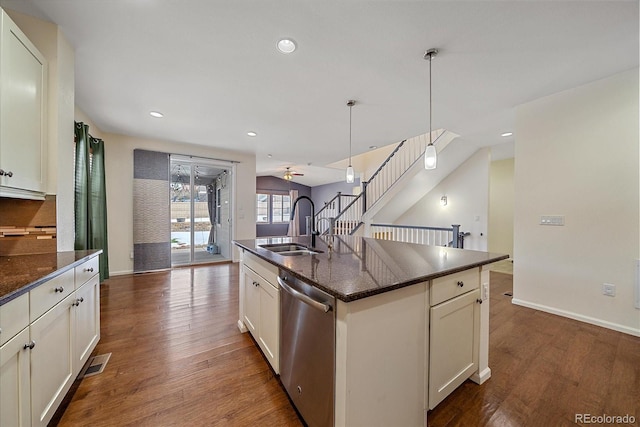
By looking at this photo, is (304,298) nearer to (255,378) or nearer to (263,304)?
(263,304)

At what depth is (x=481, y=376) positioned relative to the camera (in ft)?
5.40

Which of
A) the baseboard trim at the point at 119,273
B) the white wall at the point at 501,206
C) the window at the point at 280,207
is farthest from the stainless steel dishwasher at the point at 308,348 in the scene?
the window at the point at 280,207

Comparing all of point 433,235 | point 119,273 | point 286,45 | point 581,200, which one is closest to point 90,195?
point 119,273

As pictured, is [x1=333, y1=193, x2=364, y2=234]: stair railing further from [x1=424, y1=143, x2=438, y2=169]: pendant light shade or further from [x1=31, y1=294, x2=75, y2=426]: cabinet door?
[x1=31, y1=294, x2=75, y2=426]: cabinet door

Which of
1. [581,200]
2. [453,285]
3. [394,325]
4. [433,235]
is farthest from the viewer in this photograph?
[433,235]

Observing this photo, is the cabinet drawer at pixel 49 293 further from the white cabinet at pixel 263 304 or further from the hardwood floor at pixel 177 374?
the white cabinet at pixel 263 304

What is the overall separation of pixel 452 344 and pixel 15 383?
215cm

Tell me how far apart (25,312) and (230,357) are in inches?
50.6

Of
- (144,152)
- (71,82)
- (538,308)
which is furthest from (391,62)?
(144,152)

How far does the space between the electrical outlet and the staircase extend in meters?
2.88

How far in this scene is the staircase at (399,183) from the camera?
493 centimetres

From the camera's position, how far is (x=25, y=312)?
1.07 metres

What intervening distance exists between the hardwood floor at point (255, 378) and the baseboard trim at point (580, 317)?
9cm

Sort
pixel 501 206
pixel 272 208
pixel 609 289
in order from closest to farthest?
pixel 609 289 → pixel 501 206 → pixel 272 208
